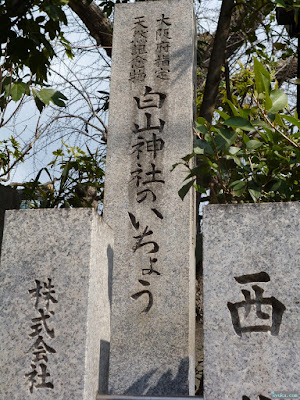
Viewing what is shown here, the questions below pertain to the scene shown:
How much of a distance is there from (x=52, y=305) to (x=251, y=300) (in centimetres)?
72

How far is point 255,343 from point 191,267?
133 centimetres

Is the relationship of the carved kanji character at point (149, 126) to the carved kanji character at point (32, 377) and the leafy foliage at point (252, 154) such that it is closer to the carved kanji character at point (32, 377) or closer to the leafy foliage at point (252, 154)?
the leafy foliage at point (252, 154)

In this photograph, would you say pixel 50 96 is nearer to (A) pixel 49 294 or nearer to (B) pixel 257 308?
(A) pixel 49 294

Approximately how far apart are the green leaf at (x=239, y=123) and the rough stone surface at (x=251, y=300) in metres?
0.28

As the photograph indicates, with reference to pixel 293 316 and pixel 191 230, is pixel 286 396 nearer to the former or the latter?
pixel 293 316

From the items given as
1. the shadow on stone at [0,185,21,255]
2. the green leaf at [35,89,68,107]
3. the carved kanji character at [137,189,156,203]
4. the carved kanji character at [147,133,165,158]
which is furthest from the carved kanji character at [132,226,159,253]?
the shadow on stone at [0,185,21,255]

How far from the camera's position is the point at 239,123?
A: 1807 mm

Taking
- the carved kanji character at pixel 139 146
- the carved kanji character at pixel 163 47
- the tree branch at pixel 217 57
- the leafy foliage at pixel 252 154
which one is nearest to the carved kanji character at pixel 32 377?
the leafy foliage at pixel 252 154

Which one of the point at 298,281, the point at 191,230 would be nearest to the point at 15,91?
the point at 191,230

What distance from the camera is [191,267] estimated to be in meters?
3.00

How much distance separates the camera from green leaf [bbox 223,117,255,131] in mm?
1800

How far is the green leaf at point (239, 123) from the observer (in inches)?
70.9

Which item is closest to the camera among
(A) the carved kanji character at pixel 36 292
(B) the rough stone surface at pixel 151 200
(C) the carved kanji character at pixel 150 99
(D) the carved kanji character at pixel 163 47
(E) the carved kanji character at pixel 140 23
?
(A) the carved kanji character at pixel 36 292

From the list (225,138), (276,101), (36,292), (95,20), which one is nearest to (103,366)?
(36,292)
